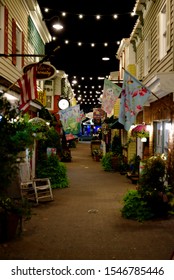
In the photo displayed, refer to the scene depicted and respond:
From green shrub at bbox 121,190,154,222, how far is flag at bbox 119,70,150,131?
2.11 metres

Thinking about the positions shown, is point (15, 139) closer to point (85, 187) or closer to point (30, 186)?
point (30, 186)

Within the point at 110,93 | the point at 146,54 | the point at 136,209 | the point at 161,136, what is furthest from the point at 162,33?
the point at 136,209

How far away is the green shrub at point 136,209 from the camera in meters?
8.76

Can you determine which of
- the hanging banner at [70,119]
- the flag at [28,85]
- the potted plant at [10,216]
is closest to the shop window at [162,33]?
the flag at [28,85]

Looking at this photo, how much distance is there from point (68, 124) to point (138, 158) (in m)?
4.63

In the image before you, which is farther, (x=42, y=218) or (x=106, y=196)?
(x=106, y=196)

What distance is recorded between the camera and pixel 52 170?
13508 millimetres

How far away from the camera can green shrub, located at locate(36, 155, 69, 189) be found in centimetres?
1342

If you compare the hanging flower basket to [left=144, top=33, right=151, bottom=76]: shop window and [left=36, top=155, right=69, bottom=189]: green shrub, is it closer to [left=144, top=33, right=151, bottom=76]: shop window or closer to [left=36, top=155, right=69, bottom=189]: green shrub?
[left=144, top=33, right=151, bottom=76]: shop window

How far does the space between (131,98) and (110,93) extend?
4.04 m

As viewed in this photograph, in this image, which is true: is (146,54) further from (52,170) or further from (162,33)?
(52,170)

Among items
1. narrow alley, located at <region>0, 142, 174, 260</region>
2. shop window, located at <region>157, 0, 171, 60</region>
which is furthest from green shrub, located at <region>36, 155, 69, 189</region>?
shop window, located at <region>157, 0, 171, 60</region>

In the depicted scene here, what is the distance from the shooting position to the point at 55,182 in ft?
44.8

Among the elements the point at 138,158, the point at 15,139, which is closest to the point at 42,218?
the point at 15,139
